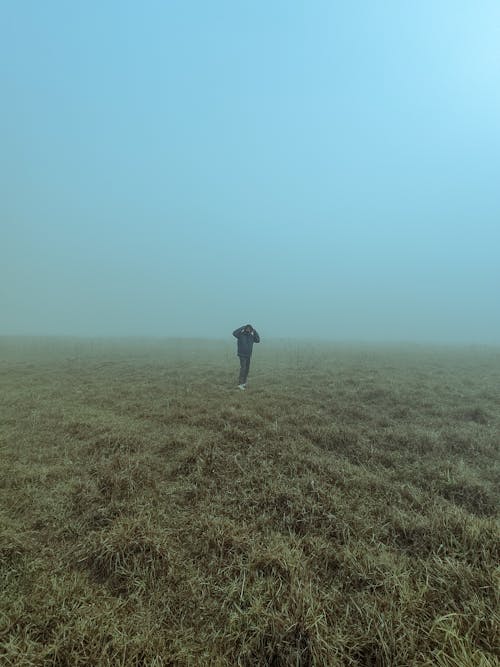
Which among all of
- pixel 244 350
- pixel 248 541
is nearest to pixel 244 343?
pixel 244 350

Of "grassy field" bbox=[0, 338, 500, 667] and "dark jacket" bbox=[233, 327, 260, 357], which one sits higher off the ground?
"dark jacket" bbox=[233, 327, 260, 357]

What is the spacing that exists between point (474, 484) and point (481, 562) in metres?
2.34

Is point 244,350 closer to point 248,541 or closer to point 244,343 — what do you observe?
point 244,343

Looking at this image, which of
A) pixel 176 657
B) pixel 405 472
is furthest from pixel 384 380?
pixel 176 657

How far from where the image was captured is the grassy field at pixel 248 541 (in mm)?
3107

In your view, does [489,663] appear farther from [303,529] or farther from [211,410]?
[211,410]

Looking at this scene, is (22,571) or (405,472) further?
(405,472)

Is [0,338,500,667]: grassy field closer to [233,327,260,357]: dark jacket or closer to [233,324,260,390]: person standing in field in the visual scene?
[233,324,260,390]: person standing in field

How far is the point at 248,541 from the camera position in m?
4.39

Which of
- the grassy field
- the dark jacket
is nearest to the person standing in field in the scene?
the dark jacket

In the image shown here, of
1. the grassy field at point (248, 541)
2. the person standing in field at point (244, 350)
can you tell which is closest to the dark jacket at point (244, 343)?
the person standing in field at point (244, 350)

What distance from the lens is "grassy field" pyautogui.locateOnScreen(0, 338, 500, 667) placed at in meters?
Result: 3.11

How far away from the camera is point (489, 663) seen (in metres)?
2.71

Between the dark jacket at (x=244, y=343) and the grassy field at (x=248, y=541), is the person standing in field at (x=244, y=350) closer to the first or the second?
the dark jacket at (x=244, y=343)
